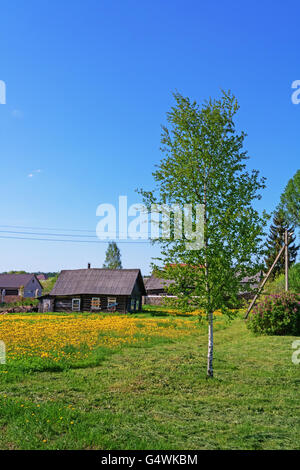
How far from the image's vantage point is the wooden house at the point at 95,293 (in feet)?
131

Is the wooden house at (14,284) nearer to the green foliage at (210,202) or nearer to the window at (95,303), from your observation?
the window at (95,303)

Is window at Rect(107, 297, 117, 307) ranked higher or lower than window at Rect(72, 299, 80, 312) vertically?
higher

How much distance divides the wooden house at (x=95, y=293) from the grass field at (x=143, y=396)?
22.0 meters

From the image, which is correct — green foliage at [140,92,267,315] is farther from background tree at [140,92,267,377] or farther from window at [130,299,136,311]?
window at [130,299,136,311]

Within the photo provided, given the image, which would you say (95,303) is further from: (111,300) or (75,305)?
(75,305)

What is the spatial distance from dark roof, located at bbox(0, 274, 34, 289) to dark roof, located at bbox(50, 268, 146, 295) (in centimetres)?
3722

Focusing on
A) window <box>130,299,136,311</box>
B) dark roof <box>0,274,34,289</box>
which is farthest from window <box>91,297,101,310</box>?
dark roof <box>0,274,34,289</box>

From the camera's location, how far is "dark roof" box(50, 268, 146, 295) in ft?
132

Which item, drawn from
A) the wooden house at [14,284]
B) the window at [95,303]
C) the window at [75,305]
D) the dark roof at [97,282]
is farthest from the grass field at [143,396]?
the wooden house at [14,284]

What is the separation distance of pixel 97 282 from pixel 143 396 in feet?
108

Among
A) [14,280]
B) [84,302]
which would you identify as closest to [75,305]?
[84,302]
